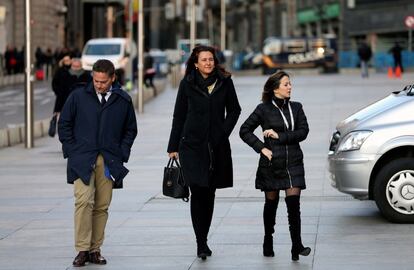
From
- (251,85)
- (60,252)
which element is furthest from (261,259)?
(251,85)

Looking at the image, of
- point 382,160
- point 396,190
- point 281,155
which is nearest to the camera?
point 281,155

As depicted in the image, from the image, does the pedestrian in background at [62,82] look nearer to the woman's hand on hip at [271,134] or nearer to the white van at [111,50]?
the woman's hand on hip at [271,134]

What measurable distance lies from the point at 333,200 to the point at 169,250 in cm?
414

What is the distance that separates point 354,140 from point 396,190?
25.0 inches

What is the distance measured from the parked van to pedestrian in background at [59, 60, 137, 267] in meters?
3.09

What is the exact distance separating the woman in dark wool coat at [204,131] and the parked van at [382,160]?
7.95 feet

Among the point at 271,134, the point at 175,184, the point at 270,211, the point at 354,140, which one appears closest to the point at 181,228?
the point at 354,140

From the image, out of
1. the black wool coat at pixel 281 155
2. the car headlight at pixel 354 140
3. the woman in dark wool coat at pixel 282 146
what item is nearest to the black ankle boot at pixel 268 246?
the woman in dark wool coat at pixel 282 146

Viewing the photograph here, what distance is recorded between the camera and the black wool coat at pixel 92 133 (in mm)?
10570

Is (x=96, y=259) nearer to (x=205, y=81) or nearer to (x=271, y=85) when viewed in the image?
(x=205, y=81)

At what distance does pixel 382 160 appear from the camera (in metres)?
13.1

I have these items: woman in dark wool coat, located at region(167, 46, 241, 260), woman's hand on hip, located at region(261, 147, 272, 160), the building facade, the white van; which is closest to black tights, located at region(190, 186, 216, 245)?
woman in dark wool coat, located at region(167, 46, 241, 260)

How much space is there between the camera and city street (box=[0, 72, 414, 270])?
1085 cm

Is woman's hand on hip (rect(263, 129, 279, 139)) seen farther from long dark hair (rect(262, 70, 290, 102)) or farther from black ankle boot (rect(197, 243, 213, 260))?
black ankle boot (rect(197, 243, 213, 260))
